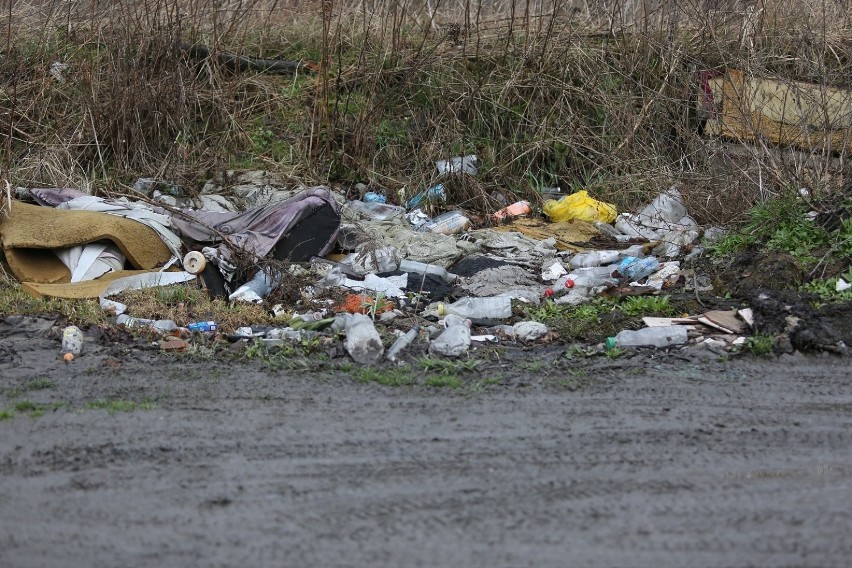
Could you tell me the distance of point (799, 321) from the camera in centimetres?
470

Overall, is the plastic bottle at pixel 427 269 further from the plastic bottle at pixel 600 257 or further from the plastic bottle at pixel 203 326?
the plastic bottle at pixel 203 326

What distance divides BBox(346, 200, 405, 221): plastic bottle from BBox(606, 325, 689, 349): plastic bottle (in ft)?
10.2

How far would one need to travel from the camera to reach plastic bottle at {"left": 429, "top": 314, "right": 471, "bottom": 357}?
471cm

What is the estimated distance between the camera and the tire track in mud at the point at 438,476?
110 inches

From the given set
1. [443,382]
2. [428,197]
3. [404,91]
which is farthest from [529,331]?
[404,91]

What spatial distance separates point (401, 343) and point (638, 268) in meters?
2.08

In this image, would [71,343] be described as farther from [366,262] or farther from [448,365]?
[366,262]

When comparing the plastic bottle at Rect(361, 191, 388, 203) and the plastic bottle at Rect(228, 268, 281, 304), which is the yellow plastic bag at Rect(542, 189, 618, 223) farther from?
the plastic bottle at Rect(228, 268, 281, 304)

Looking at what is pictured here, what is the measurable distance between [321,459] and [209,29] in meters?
6.53

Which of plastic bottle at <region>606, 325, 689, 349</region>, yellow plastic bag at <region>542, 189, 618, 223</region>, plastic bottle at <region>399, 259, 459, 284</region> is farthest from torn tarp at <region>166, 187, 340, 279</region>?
plastic bottle at <region>606, 325, 689, 349</region>

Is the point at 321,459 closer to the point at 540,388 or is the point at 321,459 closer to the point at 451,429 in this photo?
the point at 451,429

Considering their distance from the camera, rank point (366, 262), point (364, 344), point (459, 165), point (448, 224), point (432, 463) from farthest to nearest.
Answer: point (459, 165)
point (448, 224)
point (366, 262)
point (364, 344)
point (432, 463)

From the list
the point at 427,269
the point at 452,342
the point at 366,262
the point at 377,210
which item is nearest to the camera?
the point at 452,342

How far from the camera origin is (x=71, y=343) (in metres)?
4.75
